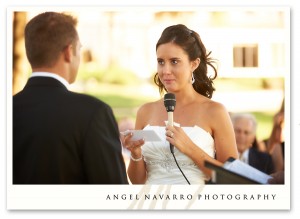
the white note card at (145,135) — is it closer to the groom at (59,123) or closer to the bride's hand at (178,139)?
the bride's hand at (178,139)

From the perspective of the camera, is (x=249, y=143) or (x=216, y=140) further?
(x=249, y=143)

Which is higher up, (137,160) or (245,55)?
(245,55)

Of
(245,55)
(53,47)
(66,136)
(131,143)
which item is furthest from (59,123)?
(245,55)

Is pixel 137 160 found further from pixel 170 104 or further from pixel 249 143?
pixel 249 143

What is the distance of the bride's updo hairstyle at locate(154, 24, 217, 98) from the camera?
4.07 m

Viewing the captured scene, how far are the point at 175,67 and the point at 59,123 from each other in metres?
1.35

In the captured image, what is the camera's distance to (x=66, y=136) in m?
2.90

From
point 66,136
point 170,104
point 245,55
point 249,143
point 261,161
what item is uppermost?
point 245,55

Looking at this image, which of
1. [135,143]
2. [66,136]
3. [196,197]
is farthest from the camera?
[196,197]

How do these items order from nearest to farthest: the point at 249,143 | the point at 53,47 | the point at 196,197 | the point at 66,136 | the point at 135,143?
the point at 66,136, the point at 53,47, the point at 135,143, the point at 196,197, the point at 249,143

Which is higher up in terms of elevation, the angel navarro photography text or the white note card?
the white note card

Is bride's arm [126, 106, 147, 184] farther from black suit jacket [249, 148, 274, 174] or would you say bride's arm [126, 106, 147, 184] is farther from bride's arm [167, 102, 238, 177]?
black suit jacket [249, 148, 274, 174]

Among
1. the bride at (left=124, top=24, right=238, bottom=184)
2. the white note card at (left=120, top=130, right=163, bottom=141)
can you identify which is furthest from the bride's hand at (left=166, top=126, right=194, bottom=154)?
the white note card at (left=120, top=130, right=163, bottom=141)

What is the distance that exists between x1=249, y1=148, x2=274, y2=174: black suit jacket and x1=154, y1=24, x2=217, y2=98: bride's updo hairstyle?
62 cm
